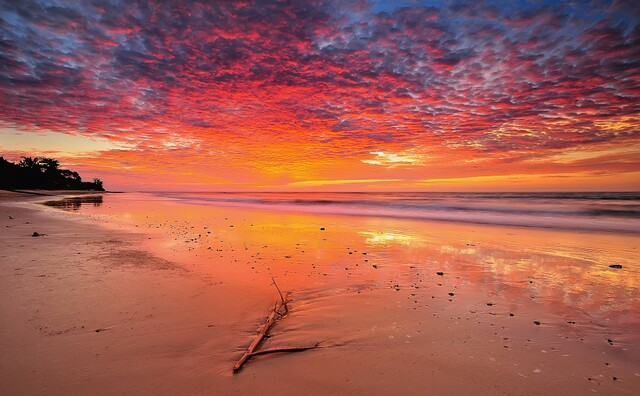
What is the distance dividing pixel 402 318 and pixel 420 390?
1.75m

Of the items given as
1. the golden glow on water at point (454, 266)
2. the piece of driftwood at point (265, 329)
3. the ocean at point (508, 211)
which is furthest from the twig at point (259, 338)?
the ocean at point (508, 211)

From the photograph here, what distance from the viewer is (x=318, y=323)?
15.3 ft

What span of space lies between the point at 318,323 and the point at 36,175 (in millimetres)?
95484

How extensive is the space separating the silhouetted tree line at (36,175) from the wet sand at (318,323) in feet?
242

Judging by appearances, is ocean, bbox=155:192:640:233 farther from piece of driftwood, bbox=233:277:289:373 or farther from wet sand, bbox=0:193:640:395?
piece of driftwood, bbox=233:277:289:373

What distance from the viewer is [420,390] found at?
316 centimetres

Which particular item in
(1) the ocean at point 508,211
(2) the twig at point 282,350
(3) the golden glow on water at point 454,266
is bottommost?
(2) the twig at point 282,350

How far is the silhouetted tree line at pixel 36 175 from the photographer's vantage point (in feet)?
202

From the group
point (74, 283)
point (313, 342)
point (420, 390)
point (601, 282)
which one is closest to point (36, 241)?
point (74, 283)

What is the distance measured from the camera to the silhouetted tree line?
6169cm

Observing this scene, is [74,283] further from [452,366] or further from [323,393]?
[452,366]

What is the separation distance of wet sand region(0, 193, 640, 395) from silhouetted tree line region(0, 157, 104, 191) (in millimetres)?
73780

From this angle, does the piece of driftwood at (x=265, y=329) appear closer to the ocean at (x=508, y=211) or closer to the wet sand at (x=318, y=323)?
the wet sand at (x=318, y=323)

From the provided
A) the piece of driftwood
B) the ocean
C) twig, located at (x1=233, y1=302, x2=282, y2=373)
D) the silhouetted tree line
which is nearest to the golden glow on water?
the piece of driftwood
